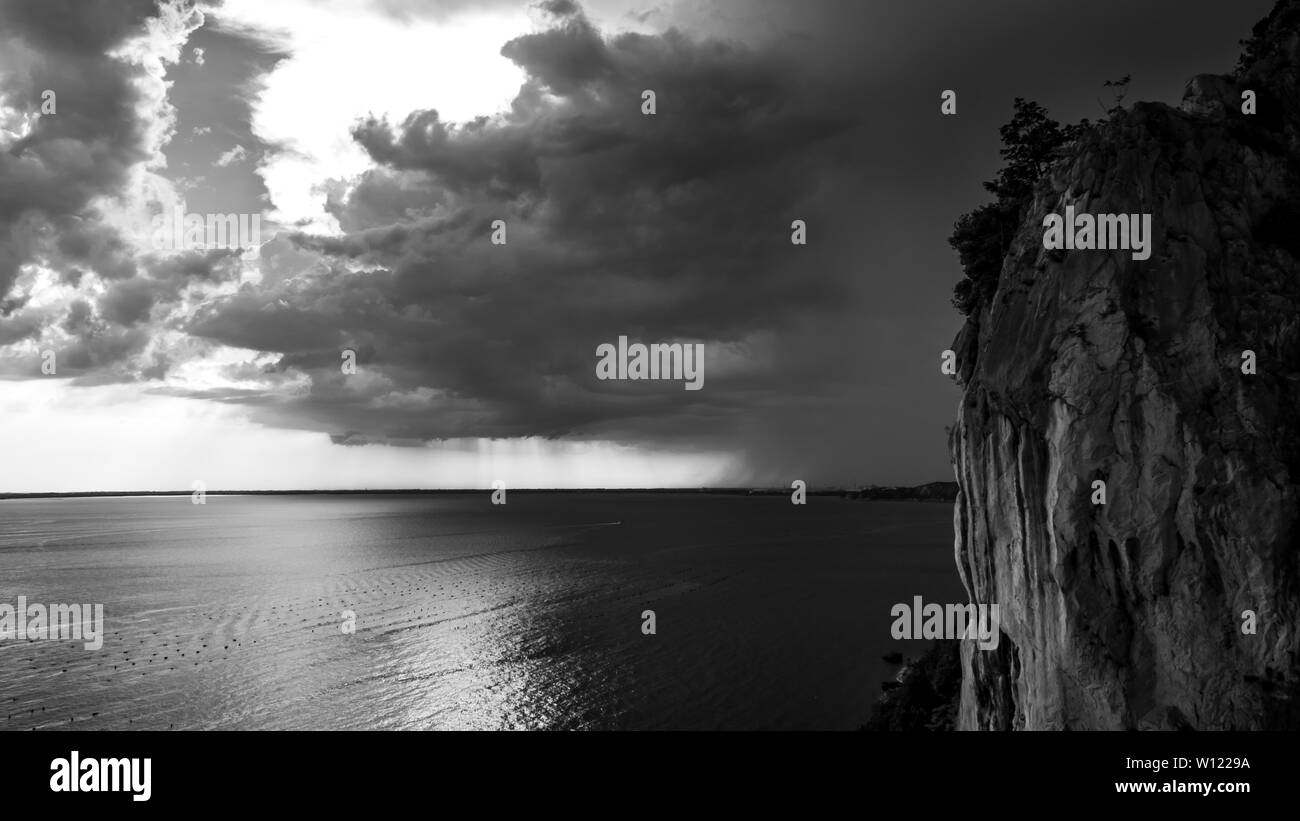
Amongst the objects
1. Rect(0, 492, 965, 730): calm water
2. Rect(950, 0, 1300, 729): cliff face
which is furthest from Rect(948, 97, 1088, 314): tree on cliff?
Rect(0, 492, 965, 730): calm water

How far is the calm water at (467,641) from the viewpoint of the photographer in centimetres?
4047

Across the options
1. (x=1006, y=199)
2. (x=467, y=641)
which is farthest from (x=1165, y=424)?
(x=467, y=641)

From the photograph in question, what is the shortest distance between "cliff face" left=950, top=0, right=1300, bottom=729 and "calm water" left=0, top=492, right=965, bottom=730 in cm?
2133

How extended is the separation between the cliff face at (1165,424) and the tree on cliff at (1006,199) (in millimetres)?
8092

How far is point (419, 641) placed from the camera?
5612cm

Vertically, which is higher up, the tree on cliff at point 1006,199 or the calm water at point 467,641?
the tree on cliff at point 1006,199

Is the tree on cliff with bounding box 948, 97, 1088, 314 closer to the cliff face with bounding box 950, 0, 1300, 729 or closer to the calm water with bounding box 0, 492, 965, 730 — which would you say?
the cliff face with bounding box 950, 0, 1300, 729

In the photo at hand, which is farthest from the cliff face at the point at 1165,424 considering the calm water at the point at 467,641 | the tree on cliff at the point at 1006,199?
the calm water at the point at 467,641

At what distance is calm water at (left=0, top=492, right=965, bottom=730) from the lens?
40469mm

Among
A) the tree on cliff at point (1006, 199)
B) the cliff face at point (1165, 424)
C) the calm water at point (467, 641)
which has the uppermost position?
the tree on cliff at point (1006, 199)

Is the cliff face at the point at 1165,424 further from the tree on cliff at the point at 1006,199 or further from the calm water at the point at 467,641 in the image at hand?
the calm water at the point at 467,641

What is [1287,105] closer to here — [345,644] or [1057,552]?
[1057,552]

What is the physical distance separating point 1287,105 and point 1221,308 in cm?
871
